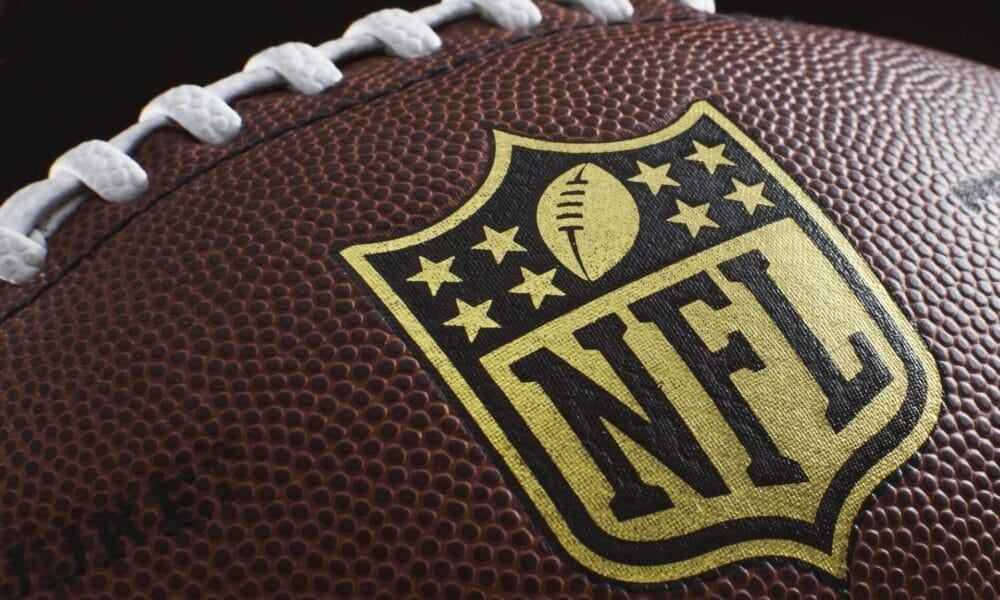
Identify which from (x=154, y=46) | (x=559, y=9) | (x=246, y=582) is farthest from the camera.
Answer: (x=154, y=46)

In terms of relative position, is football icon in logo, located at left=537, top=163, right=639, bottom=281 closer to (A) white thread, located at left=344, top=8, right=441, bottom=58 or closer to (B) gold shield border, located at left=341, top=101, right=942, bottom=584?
(B) gold shield border, located at left=341, top=101, right=942, bottom=584

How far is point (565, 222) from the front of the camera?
724 millimetres

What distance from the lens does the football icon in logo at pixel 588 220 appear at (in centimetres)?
71

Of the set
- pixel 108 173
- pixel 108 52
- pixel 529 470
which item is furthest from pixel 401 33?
pixel 108 52

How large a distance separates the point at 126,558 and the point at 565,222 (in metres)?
0.28

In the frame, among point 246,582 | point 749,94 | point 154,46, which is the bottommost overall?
point 154,46

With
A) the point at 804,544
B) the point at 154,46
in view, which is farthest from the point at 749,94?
the point at 154,46

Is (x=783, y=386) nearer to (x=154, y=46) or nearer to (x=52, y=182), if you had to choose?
(x=52, y=182)

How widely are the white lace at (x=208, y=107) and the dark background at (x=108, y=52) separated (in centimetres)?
55

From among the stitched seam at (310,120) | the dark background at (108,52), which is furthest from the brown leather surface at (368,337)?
the dark background at (108,52)

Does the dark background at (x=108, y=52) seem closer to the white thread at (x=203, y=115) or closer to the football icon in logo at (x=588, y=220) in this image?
the white thread at (x=203, y=115)

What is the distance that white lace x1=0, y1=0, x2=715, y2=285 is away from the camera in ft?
2.54

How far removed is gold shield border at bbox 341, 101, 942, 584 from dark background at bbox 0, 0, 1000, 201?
28.2 inches

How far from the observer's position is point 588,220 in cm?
73
